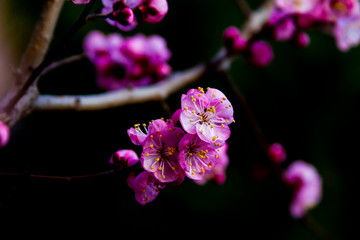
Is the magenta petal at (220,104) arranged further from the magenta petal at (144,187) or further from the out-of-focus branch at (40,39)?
the out-of-focus branch at (40,39)

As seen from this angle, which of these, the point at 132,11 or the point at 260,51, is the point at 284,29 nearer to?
the point at 260,51

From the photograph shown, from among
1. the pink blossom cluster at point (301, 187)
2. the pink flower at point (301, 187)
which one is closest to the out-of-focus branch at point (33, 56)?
the pink blossom cluster at point (301, 187)

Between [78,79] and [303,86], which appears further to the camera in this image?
[303,86]

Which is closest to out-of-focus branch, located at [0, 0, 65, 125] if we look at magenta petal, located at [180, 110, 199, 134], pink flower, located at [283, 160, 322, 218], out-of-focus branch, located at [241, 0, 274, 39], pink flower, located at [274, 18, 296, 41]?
magenta petal, located at [180, 110, 199, 134]

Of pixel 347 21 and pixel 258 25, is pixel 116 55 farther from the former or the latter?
pixel 347 21

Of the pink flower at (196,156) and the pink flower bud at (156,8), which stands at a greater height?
the pink flower bud at (156,8)

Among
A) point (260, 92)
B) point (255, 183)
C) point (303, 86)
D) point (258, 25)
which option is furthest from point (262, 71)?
point (258, 25)

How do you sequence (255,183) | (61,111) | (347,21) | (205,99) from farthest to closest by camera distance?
(255,183) → (347,21) → (61,111) → (205,99)

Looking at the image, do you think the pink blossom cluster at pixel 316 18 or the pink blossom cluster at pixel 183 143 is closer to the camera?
the pink blossom cluster at pixel 183 143
